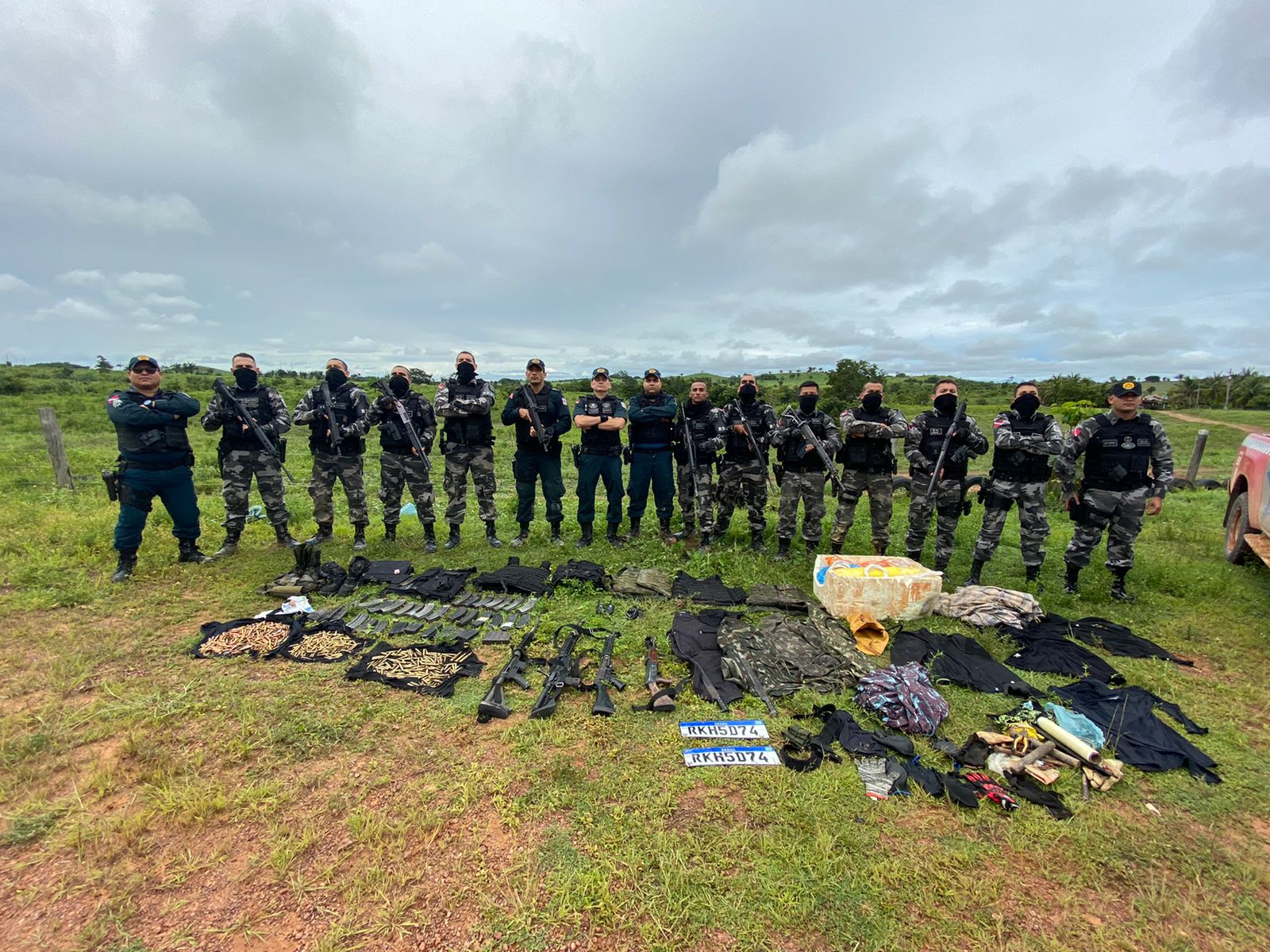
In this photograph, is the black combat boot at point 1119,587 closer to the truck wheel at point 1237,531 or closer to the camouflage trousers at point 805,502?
the truck wheel at point 1237,531

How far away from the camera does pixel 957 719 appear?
391cm

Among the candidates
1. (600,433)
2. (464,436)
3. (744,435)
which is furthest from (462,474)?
(744,435)

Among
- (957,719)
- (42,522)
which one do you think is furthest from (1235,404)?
(42,522)

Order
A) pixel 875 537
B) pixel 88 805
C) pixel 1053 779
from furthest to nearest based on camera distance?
pixel 875 537 < pixel 1053 779 < pixel 88 805

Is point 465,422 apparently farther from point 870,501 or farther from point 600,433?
point 870,501

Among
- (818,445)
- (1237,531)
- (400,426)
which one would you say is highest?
(400,426)

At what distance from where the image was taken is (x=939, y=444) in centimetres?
686

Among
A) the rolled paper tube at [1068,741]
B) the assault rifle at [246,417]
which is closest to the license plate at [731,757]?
the rolled paper tube at [1068,741]

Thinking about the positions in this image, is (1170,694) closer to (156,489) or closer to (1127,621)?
(1127,621)

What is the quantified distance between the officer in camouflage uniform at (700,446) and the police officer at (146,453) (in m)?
6.58

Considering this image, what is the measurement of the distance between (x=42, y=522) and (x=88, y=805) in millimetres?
8120

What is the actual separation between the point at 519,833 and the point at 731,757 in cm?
143

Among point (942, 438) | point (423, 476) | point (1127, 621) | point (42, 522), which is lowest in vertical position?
point (1127, 621)

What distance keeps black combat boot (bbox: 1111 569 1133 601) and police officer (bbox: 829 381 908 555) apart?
2.57 metres
